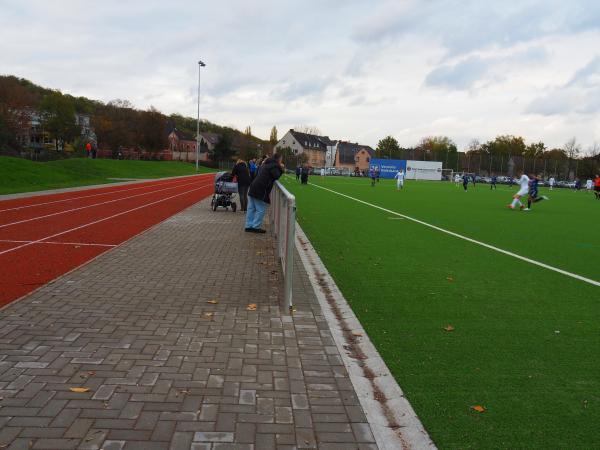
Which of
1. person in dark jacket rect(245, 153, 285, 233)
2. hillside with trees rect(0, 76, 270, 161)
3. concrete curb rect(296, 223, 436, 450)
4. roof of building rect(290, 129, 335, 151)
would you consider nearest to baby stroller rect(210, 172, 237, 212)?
person in dark jacket rect(245, 153, 285, 233)

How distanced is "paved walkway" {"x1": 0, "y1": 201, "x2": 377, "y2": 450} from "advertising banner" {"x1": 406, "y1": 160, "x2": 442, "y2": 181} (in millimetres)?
76943

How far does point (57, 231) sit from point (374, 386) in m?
9.75

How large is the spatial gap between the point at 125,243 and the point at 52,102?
69137mm

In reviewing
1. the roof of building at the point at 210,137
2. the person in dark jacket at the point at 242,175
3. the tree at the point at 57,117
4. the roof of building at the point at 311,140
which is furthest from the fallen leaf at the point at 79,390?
the roof of building at the point at 311,140

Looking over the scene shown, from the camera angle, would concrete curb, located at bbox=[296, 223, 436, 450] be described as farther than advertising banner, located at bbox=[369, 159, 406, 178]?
No

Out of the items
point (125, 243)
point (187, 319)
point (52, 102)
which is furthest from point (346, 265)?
point (52, 102)

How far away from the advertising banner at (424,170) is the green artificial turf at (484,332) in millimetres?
71336

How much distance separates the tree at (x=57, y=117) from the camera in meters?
69.3

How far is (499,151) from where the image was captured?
12088 cm

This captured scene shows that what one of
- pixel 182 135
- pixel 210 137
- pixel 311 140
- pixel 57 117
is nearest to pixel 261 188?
pixel 57 117

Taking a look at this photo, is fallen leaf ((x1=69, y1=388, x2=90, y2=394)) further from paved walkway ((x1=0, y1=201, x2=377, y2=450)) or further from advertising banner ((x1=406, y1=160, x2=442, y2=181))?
advertising banner ((x1=406, y1=160, x2=442, y2=181))

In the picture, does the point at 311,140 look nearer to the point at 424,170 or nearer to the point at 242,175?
the point at 424,170

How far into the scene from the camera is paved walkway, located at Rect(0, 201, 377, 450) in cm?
305

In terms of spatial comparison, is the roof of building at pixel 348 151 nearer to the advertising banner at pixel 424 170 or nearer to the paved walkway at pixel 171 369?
the advertising banner at pixel 424 170
